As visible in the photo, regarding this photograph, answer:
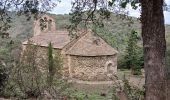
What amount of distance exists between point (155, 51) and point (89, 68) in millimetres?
26249

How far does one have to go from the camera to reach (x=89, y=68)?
1299 inches

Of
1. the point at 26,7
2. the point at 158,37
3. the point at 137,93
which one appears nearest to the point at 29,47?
the point at 137,93

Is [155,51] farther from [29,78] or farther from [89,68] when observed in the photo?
[89,68]

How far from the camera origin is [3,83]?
13539 millimetres

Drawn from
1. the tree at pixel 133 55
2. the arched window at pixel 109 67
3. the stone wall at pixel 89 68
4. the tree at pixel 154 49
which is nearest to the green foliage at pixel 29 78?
the tree at pixel 154 49

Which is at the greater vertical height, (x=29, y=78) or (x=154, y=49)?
(x=154, y=49)

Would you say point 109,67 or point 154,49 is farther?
point 109,67

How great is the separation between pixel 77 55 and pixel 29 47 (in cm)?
1557

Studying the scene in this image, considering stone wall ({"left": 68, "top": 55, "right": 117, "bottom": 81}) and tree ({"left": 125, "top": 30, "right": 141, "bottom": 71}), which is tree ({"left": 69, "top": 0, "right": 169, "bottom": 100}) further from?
tree ({"left": 125, "top": 30, "right": 141, "bottom": 71})

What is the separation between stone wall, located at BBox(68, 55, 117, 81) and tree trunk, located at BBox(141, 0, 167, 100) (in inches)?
1021

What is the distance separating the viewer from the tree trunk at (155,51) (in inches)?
268

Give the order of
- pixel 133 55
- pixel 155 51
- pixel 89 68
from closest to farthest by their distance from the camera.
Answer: pixel 155 51 < pixel 89 68 < pixel 133 55

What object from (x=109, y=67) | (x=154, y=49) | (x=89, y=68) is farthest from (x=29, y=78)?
(x=109, y=67)

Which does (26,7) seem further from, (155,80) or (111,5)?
(155,80)
